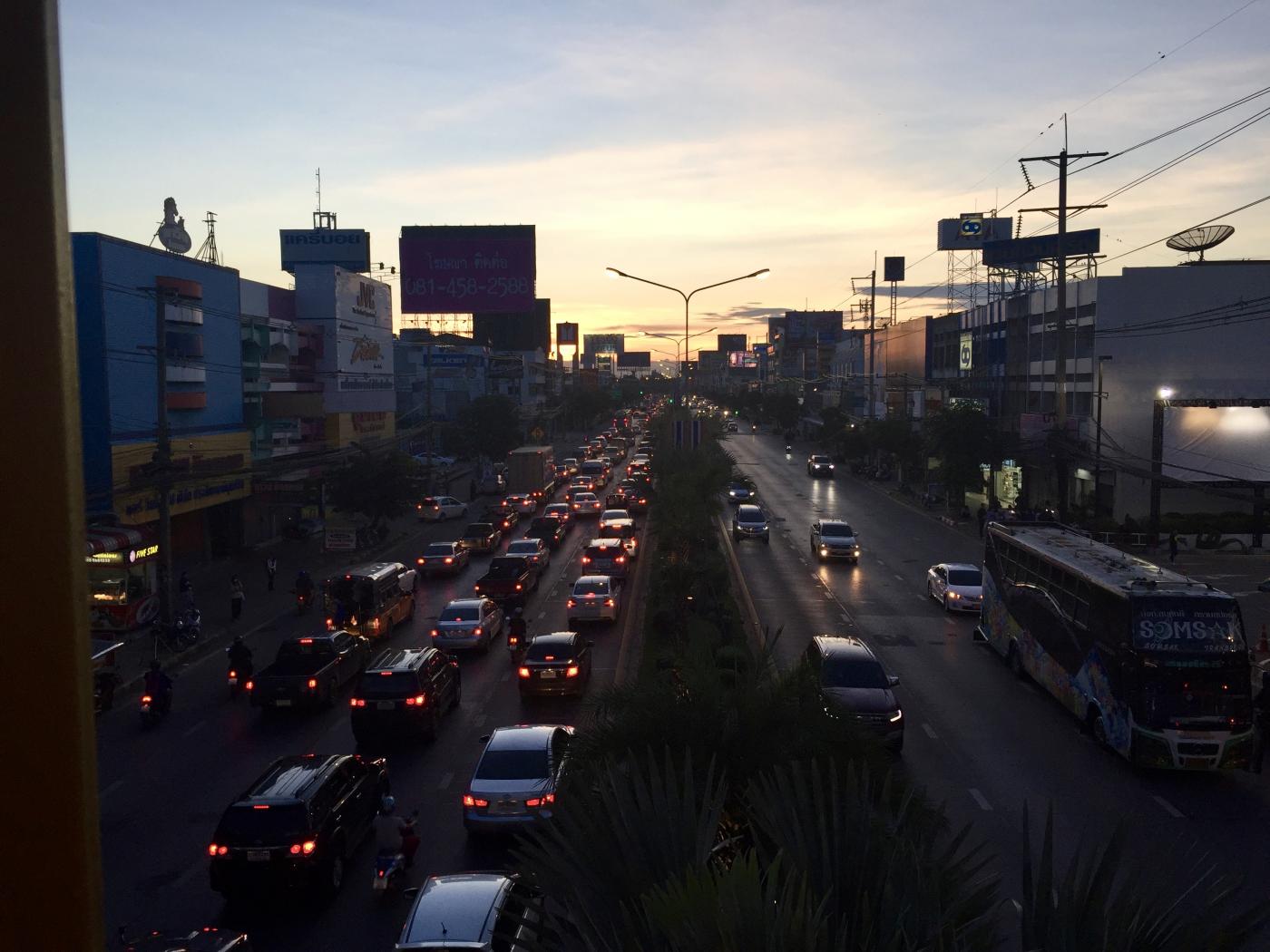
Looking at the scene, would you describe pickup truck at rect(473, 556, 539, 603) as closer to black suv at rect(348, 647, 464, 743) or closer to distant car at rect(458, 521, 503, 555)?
distant car at rect(458, 521, 503, 555)

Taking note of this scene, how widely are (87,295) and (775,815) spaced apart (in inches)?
1249

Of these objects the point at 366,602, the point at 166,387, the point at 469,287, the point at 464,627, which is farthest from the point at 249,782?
the point at 469,287

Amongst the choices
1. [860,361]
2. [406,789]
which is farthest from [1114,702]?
[860,361]

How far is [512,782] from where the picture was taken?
1372 centimetres

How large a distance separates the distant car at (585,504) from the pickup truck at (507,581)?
2206cm

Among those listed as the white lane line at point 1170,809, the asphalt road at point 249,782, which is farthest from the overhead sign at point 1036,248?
the white lane line at point 1170,809

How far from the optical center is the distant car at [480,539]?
41.1 metres

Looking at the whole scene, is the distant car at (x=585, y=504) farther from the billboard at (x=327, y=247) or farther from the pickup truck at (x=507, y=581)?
the pickup truck at (x=507, y=581)

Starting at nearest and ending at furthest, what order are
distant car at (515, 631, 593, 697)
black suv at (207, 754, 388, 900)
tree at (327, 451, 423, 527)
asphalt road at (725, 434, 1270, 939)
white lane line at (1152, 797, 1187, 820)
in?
1. black suv at (207, 754, 388, 900)
2. asphalt road at (725, 434, 1270, 939)
3. white lane line at (1152, 797, 1187, 820)
4. distant car at (515, 631, 593, 697)
5. tree at (327, 451, 423, 527)

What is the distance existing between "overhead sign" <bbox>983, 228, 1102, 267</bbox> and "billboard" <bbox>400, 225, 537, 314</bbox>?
32.6 m

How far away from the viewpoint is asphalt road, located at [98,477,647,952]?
11.6 m

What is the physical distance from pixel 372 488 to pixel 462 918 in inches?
1319

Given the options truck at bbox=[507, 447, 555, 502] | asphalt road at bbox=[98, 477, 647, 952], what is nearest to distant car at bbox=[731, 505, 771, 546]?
truck at bbox=[507, 447, 555, 502]

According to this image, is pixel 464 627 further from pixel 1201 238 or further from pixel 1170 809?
pixel 1201 238
